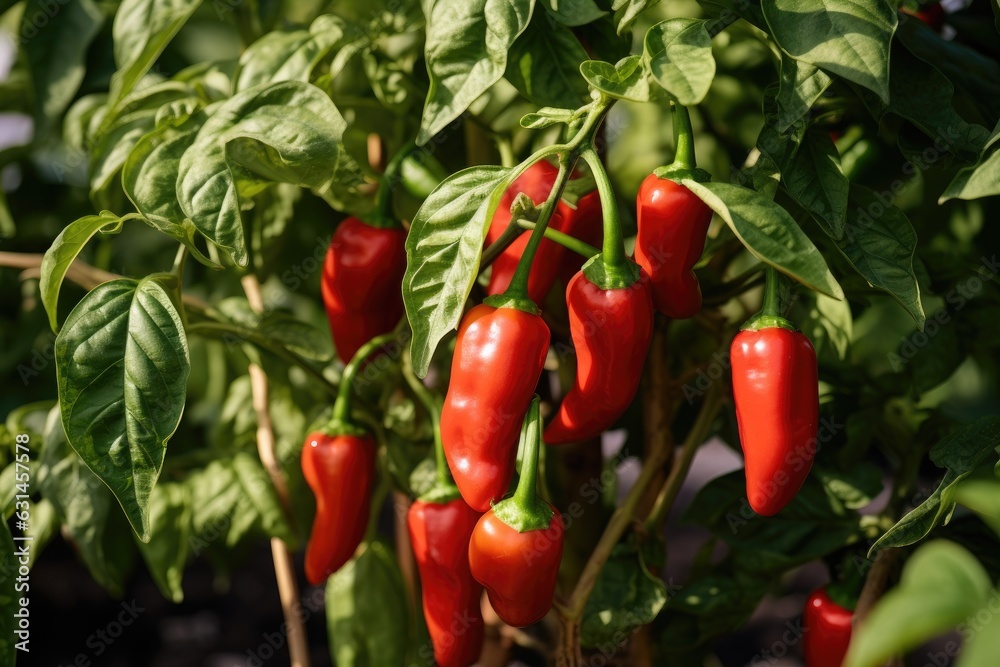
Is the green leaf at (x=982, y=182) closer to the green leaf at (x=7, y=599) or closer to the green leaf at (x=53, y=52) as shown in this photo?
the green leaf at (x=7, y=599)

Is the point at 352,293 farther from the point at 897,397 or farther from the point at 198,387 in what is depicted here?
the point at 198,387

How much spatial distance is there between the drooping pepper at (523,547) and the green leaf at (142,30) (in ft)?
1.30

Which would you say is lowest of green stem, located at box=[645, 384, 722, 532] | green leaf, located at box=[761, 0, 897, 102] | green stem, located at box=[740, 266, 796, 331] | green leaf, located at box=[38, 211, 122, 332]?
green stem, located at box=[645, 384, 722, 532]

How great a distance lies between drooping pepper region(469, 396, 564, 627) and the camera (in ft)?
1.97

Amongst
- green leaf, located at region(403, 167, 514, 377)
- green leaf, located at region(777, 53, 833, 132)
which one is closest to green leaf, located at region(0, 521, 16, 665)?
green leaf, located at region(403, 167, 514, 377)

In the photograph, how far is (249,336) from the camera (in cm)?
77

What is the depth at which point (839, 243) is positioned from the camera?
1.86ft

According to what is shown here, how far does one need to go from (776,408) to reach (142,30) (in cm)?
54

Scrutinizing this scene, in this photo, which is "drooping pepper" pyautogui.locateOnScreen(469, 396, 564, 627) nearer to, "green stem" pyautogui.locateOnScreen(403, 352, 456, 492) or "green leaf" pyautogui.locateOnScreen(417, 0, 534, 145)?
"green stem" pyautogui.locateOnScreen(403, 352, 456, 492)

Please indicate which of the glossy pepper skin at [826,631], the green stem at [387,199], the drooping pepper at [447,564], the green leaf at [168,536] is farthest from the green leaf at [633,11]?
the green leaf at [168,536]

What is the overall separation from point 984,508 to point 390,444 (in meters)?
0.52

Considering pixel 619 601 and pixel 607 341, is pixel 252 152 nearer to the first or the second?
Answer: pixel 607 341

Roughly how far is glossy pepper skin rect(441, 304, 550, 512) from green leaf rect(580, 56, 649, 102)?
0.14 metres

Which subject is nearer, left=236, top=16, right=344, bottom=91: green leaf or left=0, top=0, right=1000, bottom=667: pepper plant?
left=0, top=0, right=1000, bottom=667: pepper plant
